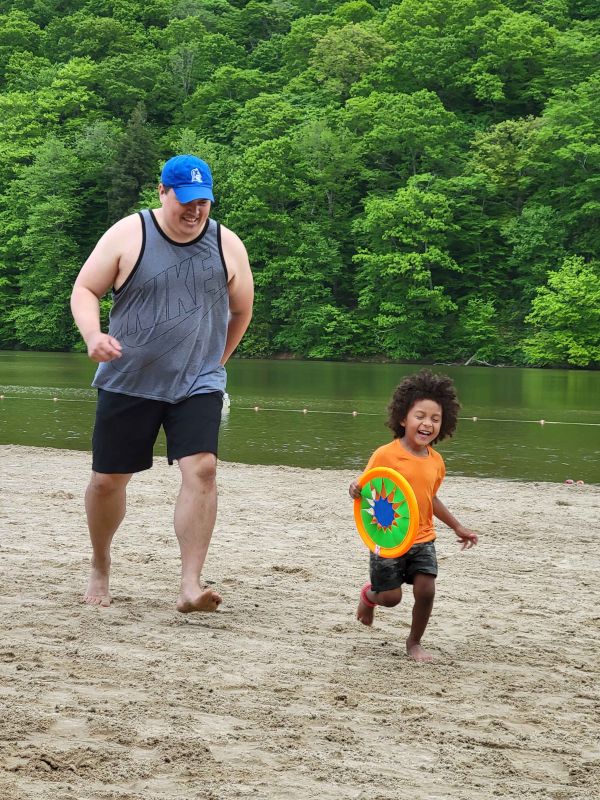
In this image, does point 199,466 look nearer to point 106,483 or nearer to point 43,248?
point 106,483

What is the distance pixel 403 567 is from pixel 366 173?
5556cm

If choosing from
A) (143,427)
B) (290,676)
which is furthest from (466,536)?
(143,427)

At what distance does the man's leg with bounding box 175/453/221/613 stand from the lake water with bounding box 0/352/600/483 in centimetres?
779

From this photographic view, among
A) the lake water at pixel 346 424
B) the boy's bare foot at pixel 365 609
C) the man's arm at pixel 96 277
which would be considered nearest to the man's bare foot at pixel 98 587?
the man's arm at pixel 96 277

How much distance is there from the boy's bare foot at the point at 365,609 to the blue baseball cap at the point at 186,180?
1824 mm

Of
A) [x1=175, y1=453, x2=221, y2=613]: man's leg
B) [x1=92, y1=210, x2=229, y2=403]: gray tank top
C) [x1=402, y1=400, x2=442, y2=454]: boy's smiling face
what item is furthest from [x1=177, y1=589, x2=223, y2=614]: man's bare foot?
[x1=402, y1=400, x2=442, y2=454]: boy's smiling face

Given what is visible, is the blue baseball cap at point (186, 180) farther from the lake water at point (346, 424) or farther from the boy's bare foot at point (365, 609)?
the lake water at point (346, 424)

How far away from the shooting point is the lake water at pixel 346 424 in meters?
13.6

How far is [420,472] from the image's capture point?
4.43 metres

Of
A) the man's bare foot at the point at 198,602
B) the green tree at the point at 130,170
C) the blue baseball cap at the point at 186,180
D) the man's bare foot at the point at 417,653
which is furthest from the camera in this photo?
the green tree at the point at 130,170

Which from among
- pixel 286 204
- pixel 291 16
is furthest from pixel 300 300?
pixel 291 16

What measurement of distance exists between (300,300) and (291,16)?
3762 centimetres

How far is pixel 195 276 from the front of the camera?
4703 mm

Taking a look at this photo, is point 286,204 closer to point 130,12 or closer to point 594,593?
point 130,12
